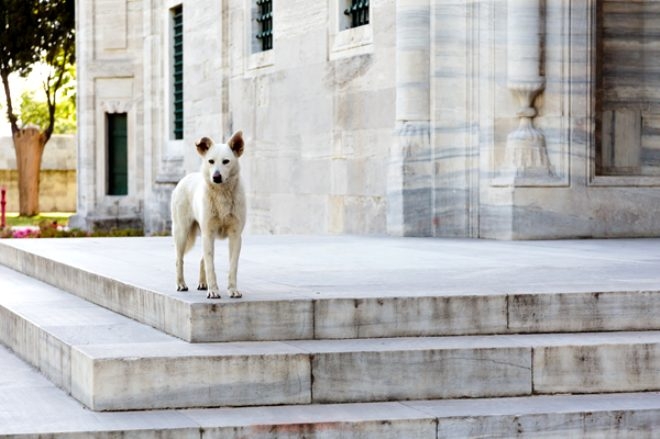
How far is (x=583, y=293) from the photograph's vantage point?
8.84 meters

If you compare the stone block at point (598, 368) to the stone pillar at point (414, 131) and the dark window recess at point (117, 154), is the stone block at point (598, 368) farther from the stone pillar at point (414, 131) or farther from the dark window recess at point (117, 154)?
the dark window recess at point (117, 154)

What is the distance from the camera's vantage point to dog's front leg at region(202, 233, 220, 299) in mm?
8586

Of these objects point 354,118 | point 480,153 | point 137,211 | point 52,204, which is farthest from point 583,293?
point 52,204

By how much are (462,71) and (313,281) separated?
5867mm

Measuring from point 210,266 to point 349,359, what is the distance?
3.83ft

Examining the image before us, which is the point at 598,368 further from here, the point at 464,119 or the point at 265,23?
the point at 265,23

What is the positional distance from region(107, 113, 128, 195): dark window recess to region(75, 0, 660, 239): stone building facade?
490 inches

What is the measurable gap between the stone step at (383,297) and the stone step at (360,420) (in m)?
0.70

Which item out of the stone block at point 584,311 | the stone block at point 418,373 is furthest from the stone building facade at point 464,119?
the stone block at point 418,373

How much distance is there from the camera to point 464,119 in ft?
49.1

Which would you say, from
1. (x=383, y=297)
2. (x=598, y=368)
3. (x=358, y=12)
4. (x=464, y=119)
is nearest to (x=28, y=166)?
(x=358, y=12)

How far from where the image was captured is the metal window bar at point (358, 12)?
56.6 feet

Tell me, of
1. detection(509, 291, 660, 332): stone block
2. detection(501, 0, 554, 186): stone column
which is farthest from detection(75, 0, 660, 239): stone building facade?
detection(509, 291, 660, 332): stone block

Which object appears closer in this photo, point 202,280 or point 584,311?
point 584,311
